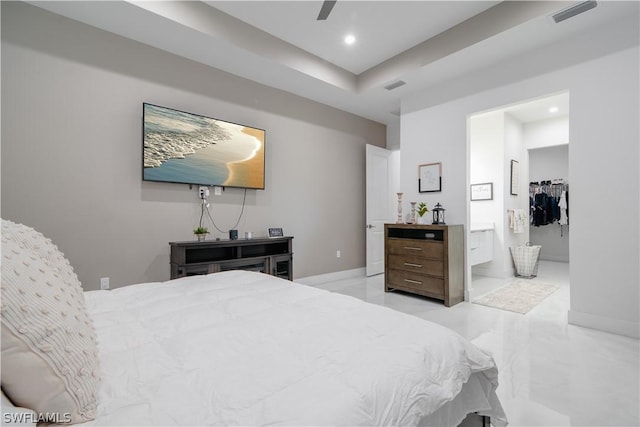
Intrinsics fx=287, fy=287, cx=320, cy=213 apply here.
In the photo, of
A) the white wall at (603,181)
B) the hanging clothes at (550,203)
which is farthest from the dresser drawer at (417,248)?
the hanging clothes at (550,203)

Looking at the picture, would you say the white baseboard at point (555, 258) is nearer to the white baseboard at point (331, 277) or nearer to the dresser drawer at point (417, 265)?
the white baseboard at point (331, 277)

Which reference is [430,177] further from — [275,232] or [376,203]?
[275,232]

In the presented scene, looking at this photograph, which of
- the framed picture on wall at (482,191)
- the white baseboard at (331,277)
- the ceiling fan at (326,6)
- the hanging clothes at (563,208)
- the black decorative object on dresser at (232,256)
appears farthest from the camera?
the hanging clothes at (563,208)

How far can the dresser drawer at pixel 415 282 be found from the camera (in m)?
3.46

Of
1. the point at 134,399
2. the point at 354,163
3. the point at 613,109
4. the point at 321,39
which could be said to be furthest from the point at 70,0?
the point at 613,109

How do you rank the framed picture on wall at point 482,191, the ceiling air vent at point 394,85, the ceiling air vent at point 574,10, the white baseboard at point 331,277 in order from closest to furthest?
the ceiling air vent at point 574,10
the ceiling air vent at point 394,85
the white baseboard at point 331,277
the framed picture on wall at point 482,191

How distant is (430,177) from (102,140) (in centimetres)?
386

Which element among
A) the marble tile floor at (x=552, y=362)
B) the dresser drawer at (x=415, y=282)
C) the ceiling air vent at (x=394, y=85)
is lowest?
the marble tile floor at (x=552, y=362)

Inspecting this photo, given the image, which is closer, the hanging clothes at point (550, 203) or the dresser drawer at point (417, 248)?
the dresser drawer at point (417, 248)

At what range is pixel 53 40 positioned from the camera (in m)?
2.57

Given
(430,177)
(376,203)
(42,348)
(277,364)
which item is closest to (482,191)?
(430,177)

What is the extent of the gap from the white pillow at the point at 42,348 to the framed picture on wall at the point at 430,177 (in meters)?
3.94

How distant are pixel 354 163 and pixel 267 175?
5.86ft

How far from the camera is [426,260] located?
3.58m
